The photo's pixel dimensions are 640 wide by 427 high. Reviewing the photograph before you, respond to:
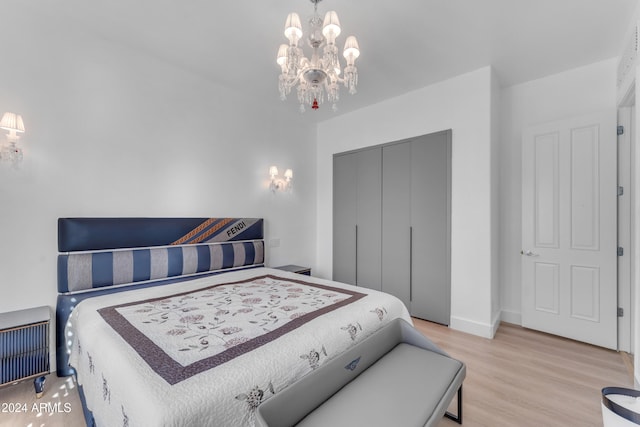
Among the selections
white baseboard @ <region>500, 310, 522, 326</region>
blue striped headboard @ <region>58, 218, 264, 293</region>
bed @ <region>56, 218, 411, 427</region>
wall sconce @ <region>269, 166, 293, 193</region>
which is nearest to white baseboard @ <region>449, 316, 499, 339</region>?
white baseboard @ <region>500, 310, 522, 326</region>

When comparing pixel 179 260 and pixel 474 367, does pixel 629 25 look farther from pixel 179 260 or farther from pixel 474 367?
pixel 179 260

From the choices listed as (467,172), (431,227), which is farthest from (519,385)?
(467,172)

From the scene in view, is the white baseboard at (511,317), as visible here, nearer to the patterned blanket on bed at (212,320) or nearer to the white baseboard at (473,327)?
the white baseboard at (473,327)

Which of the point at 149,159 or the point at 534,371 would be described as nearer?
the point at 534,371

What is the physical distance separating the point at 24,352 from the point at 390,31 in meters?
3.69

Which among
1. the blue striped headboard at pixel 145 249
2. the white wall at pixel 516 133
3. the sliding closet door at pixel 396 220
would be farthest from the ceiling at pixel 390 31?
the blue striped headboard at pixel 145 249

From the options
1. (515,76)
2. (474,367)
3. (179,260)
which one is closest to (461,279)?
(474,367)

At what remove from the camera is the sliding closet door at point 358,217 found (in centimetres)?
400

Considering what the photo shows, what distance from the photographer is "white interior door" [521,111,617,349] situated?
2.76 m

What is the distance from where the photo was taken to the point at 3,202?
2105 millimetres

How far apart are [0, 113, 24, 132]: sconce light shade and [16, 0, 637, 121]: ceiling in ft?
2.88

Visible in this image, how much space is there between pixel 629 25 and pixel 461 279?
262 centimetres

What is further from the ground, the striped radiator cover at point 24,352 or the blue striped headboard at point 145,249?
the blue striped headboard at point 145,249

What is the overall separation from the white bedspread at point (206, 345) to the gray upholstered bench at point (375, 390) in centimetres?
7
